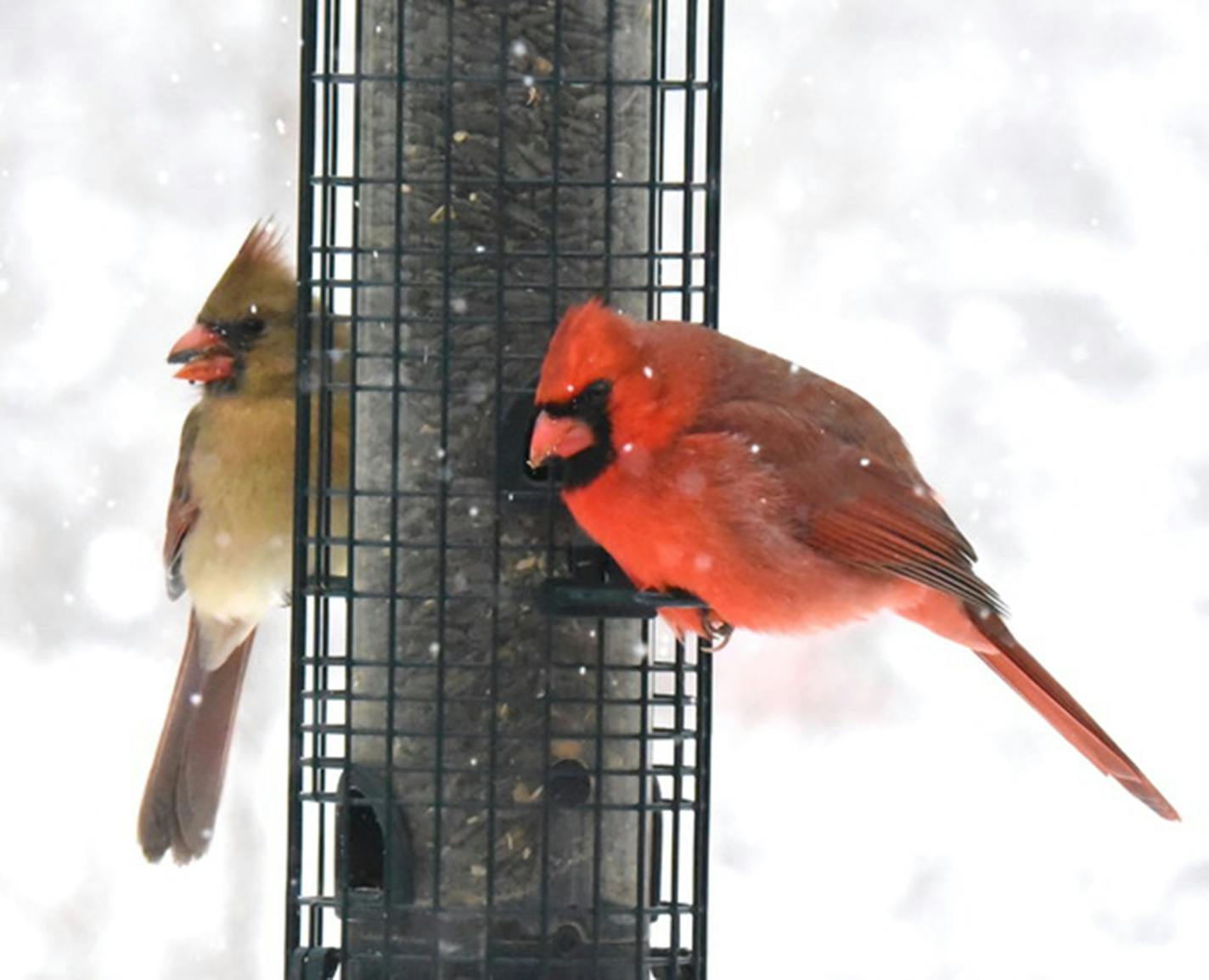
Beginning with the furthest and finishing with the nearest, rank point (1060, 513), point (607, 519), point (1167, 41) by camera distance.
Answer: point (1167, 41), point (1060, 513), point (607, 519)

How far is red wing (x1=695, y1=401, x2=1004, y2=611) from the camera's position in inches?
172

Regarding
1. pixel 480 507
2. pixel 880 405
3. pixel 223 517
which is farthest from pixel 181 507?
pixel 880 405

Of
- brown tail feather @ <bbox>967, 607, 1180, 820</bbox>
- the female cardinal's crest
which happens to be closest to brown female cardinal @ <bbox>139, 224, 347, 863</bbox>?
the female cardinal's crest

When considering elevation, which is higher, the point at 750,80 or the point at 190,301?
the point at 750,80

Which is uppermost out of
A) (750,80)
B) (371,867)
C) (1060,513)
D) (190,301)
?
(750,80)

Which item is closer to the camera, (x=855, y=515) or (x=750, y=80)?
(x=855, y=515)

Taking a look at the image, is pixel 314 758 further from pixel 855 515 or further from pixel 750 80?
pixel 750 80

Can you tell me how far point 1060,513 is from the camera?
9.16 m

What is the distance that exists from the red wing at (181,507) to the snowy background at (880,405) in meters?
3.31

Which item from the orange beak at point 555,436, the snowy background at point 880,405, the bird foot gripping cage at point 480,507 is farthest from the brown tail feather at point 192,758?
the snowy background at point 880,405

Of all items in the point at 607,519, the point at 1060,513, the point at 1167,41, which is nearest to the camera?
the point at 607,519

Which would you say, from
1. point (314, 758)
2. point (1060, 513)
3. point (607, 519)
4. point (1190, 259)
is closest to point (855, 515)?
point (607, 519)

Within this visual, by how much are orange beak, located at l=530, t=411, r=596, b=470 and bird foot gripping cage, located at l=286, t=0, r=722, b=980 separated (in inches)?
8.2

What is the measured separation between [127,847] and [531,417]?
530 cm
